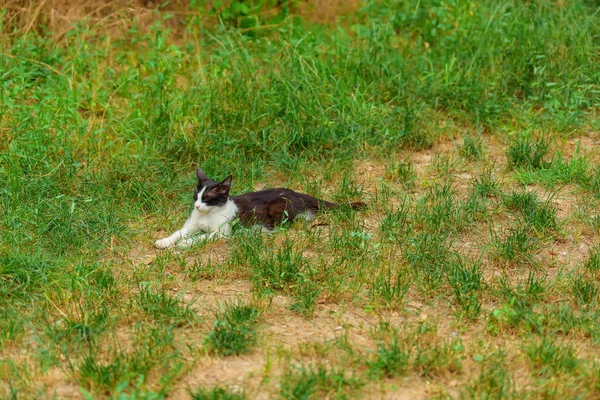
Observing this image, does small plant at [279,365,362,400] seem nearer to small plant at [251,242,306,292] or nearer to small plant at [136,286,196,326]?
small plant at [136,286,196,326]

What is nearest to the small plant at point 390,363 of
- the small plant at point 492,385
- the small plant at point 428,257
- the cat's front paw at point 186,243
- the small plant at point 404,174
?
the small plant at point 492,385

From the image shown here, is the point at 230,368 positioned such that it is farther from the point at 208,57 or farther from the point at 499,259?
the point at 208,57

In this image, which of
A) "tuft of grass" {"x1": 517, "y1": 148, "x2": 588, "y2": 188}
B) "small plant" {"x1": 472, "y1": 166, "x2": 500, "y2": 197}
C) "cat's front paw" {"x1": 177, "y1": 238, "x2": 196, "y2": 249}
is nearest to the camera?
"cat's front paw" {"x1": 177, "y1": 238, "x2": 196, "y2": 249}

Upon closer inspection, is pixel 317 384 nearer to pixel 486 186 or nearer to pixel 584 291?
pixel 584 291

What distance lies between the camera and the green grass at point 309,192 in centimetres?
450

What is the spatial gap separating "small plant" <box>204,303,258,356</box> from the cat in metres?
1.15

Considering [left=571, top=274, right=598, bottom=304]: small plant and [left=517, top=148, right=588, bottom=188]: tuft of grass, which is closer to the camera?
[left=571, top=274, right=598, bottom=304]: small plant

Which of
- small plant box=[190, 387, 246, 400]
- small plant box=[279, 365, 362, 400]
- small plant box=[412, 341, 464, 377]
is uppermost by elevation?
small plant box=[190, 387, 246, 400]

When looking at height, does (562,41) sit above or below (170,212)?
above

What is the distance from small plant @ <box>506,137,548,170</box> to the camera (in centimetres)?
695

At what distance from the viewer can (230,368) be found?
4457mm

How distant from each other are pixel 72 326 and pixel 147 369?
61 cm

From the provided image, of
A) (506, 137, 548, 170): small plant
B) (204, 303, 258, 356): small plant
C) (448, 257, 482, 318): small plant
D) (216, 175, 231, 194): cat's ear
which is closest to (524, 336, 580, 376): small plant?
(448, 257, 482, 318): small plant

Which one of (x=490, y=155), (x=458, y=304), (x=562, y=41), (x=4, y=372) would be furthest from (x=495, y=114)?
(x=4, y=372)
